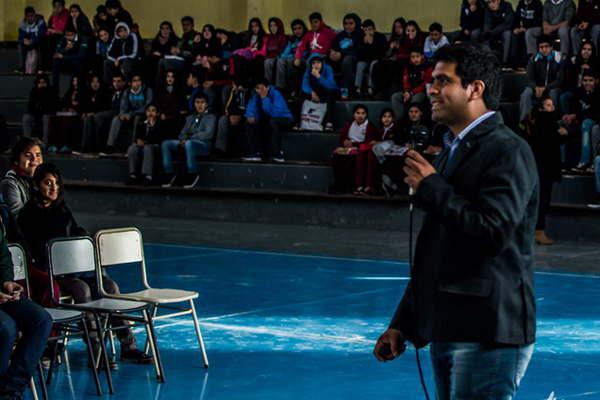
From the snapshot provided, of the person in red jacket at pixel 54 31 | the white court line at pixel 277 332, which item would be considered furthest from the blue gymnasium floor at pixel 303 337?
the person in red jacket at pixel 54 31

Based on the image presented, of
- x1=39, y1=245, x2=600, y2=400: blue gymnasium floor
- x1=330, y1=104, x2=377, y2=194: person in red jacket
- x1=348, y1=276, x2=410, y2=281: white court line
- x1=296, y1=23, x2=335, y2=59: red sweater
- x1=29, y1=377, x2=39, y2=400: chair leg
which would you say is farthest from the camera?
x1=296, y1=23, x2=335, y2=59: red sweater

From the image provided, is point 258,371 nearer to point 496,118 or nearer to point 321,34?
point 496,118

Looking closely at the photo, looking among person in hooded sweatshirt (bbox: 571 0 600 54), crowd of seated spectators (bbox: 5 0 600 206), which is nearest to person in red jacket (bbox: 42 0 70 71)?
crowd of seated spectators (bbox: 5 0 600 206)

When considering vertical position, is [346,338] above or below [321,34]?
below

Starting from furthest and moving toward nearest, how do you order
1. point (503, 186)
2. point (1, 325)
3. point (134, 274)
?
point (134, 274), point (1, 325), point (503, 186)

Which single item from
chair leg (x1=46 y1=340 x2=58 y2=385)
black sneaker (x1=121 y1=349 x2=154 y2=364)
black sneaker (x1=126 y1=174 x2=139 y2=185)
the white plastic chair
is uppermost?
the white plastic chair

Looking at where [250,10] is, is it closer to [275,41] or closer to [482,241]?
[275,41]

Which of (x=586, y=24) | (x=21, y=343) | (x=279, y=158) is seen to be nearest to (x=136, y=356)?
(x=21, y=343)

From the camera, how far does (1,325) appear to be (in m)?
5.32

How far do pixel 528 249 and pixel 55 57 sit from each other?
56.7 feet

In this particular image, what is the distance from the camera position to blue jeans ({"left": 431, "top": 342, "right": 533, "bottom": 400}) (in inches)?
123

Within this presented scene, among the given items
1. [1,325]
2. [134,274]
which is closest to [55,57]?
[134,274]

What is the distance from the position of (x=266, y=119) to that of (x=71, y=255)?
9830 mm

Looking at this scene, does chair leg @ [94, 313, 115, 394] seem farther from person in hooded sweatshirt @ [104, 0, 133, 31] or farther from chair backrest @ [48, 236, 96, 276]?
person in hooded sweatshirt @ [104, 0, 133, 31]
